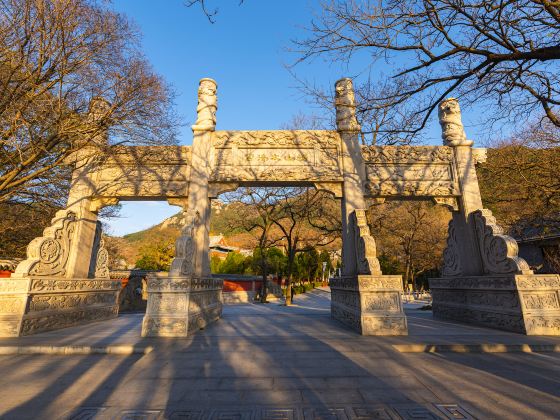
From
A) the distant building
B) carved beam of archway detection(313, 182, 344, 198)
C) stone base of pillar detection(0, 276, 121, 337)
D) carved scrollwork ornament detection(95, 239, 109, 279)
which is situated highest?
the distant building

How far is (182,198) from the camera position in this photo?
7.50 m

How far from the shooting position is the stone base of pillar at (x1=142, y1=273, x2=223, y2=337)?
5.32m

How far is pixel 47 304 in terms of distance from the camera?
596 cm

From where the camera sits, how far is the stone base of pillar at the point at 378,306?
5371 mm

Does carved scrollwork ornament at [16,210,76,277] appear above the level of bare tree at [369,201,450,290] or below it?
below

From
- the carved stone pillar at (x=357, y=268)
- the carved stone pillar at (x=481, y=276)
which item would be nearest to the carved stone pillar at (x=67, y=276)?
the carved stone pillar at (x=357, y=268)

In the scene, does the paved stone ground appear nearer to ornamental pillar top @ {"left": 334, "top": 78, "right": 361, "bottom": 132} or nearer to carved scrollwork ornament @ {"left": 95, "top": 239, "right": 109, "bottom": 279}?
carved scrollwork ornament @ {"left": 95, "top": 239, "right": 109, "bottom": 279}

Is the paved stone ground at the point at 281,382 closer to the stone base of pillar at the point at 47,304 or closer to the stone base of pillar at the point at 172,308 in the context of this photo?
the stone base of pillar at the point at 172,308

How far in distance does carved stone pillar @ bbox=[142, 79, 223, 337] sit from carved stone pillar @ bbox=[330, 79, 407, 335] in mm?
3582

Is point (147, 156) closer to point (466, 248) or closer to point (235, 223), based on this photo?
point (466, 248)

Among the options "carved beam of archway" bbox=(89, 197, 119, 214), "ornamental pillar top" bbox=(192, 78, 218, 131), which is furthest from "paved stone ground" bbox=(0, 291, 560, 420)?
"ornamental pillar top" bbox=(192, 78, 218, 131)

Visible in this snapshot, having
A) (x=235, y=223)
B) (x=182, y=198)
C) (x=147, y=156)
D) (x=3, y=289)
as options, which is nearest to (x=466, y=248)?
(x=182, y=198)

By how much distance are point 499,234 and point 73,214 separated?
11.1 meters

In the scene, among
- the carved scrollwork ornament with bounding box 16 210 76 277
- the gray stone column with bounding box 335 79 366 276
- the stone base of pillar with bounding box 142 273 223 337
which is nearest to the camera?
the stone base of pillar with bounding box 142 273 223 337
